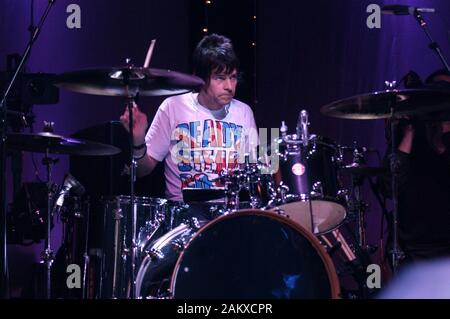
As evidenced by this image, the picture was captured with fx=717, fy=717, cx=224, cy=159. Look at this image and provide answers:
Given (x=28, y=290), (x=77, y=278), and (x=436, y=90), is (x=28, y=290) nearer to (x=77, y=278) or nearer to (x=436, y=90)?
(x=77, y=278)

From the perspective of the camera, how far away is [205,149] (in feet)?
13.6

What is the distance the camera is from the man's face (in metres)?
4.14

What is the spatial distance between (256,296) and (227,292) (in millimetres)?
125

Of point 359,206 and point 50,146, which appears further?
point 359,206

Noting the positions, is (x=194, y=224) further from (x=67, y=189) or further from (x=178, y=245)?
(x=67, y=189)

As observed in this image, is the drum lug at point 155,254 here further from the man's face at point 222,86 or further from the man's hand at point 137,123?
the man's face at point 222,86

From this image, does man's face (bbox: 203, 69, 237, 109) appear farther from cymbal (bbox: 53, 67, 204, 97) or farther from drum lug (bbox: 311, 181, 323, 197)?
drum lug (bbox: 311, 181, 323, 197)

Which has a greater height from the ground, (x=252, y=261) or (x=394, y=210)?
(x=394, y=210)

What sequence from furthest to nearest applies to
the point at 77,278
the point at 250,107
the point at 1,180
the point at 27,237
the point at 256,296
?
the point at 250,107 < the point at 27,237 < the point at 77,278 < the point at 1,180 < the point at 256,296

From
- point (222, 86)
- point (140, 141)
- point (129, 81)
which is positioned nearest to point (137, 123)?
point (140, 141)

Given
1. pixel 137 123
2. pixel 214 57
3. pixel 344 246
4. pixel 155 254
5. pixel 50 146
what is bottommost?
pixel 344 246

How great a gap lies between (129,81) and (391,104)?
51.7 inches
